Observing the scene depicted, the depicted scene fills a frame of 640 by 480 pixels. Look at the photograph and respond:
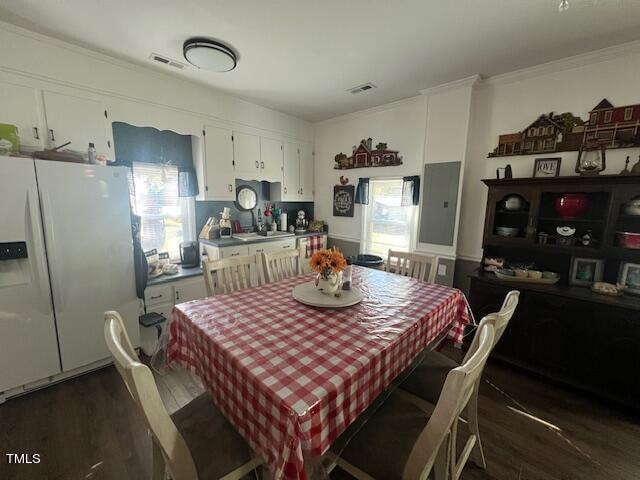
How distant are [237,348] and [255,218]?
2.88m

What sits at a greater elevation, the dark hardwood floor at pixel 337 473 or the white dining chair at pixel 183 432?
the white dining chair at pixel 183 432

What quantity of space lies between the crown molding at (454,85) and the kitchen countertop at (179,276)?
10.3 ft

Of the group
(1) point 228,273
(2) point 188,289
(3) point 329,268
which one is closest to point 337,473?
(3) point 329,268

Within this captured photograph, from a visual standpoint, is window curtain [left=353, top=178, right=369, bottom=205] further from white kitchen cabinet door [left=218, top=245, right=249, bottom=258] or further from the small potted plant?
the small potted plant

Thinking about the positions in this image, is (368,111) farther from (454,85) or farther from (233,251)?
(233,251)

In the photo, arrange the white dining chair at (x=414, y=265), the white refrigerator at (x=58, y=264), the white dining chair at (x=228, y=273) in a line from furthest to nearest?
the white dining chair at (x=414, y=265) → the white dining chair at (x=228, y=273) → the white refrigerator at (x=58, y=264)

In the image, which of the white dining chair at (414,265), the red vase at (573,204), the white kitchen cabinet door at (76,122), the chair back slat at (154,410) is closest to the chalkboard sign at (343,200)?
the white dining chair at (414,265)

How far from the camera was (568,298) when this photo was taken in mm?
1988

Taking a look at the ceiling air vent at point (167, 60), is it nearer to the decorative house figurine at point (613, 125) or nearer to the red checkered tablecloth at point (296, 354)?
the red checkered tablecloth at point (296, 354)

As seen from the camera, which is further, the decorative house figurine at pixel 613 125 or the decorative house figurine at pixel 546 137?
the decorative house figurine at pixel 546 137

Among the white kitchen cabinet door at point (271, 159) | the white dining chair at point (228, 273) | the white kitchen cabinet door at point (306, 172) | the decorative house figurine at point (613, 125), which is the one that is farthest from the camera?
the white kitchen cabinet door at point (306, 172)

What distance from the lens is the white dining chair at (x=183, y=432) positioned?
30.4 inches

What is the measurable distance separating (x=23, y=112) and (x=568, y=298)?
4316 millimetres

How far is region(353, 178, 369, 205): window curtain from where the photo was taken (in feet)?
11.7
